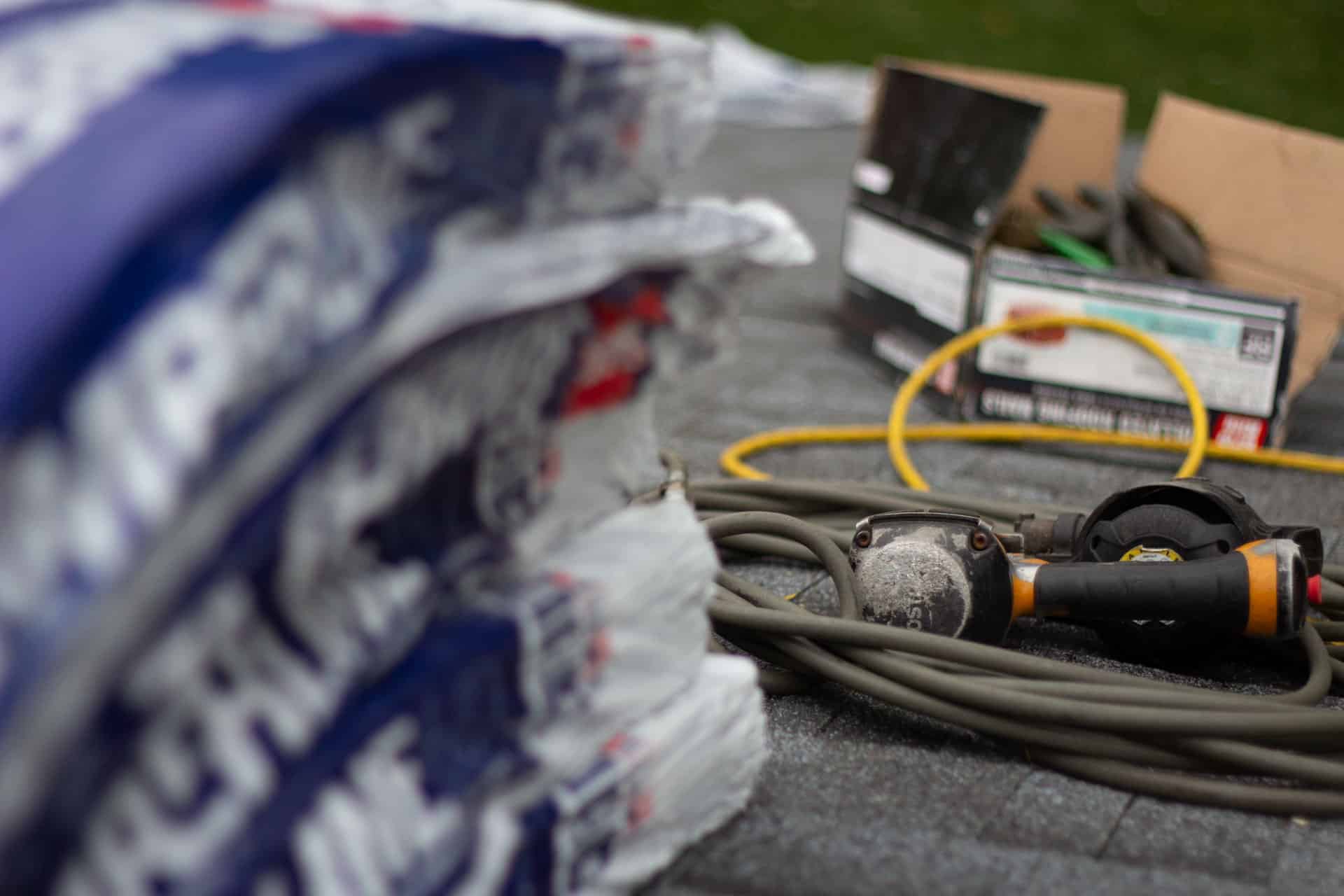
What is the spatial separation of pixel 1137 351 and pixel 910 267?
0.42 m

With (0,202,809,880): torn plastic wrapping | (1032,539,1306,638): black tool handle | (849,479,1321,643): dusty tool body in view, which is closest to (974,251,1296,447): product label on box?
(849,479,1321,643): dusty tool body

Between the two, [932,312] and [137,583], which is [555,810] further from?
[932,312]

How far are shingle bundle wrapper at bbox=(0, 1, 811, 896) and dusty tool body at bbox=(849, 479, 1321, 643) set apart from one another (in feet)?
1.14

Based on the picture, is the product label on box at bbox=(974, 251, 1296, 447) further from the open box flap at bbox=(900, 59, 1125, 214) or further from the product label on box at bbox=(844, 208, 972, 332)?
the open box flap at bbox=(900, 59, 1125, 214)

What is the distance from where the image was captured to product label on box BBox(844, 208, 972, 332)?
208 centimetres

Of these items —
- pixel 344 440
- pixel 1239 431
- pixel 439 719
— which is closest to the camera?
pixel 344 440

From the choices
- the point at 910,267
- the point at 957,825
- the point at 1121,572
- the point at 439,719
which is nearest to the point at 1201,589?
the point at 1121,572

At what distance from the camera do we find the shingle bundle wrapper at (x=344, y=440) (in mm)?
492

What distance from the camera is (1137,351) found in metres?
1.91

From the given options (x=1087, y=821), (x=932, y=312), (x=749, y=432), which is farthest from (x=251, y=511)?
(x=932, y=312)

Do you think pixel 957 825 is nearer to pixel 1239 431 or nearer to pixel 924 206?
pixel 1239 431

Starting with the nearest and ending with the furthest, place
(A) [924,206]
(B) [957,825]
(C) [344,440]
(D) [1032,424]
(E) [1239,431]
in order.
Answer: (C) [344,440] < (B) [957,825] < (E) [1239,431] < (D) [1032,424] < (A) [924,206]

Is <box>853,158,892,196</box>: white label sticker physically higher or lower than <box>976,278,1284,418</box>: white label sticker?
higher

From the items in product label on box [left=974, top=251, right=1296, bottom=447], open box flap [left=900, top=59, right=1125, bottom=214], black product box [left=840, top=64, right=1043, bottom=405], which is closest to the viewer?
product label on box [left=974, top=251, right=1296, bottom=447]
